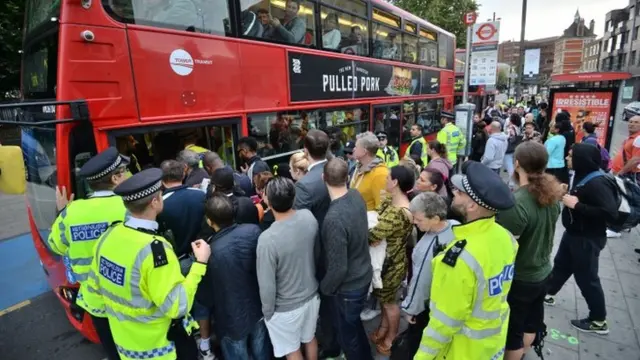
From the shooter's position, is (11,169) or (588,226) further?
(588,226)

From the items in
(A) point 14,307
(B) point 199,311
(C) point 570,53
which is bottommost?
(A) point 14,307

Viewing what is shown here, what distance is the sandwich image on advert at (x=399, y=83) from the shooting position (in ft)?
26.3

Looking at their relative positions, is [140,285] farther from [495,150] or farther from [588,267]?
[495,150]

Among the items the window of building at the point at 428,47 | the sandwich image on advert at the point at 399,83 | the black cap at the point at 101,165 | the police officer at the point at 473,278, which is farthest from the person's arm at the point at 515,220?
the window of building at the point at 428,47

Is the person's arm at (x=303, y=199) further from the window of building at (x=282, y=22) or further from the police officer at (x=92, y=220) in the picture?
the window of building at (x=282, y=22)

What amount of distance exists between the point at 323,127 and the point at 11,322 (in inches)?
195

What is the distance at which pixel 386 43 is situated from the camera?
299 inches

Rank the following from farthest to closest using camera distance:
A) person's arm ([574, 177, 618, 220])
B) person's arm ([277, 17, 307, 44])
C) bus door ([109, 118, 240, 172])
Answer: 1. person's arm ([277, 17, 307, 44])
2. bus door ([109, 118, 240, 172])
3. person's arm ([574, 177, 618, 220])

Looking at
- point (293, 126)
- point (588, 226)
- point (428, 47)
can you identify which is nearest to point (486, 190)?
point (588, 226)

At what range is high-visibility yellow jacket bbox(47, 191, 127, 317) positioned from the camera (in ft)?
8.29

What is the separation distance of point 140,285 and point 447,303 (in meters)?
1.78

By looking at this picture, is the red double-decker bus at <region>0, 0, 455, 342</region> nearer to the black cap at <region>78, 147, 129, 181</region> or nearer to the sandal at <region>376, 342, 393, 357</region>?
the black cap at <region>78, 147, 129, 181</region>

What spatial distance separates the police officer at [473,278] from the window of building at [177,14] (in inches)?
130

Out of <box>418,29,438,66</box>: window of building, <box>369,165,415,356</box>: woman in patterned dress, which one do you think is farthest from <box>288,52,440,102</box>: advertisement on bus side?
<box>369,165,415,356</box>: woman in patterned dress
